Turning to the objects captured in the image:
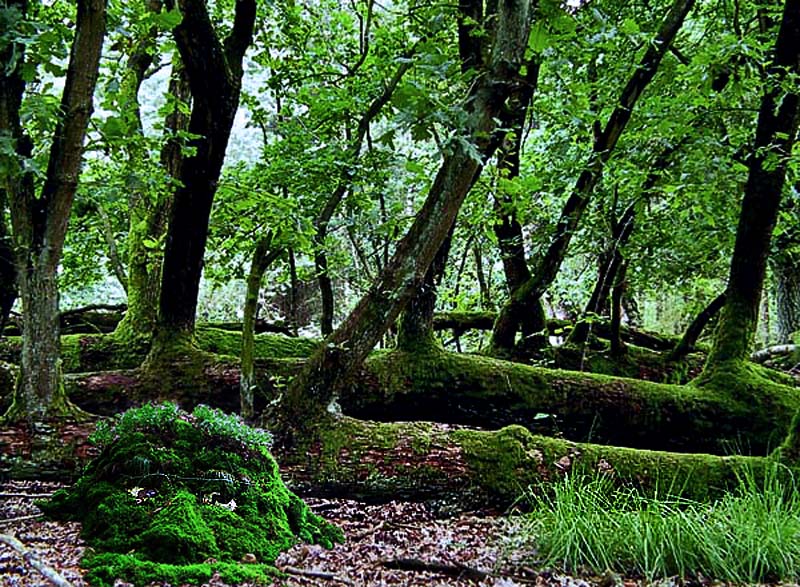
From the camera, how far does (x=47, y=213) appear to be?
9.34 ft

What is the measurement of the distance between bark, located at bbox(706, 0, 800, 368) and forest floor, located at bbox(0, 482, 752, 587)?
284 cm

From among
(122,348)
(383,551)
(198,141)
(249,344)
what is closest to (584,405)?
(383,551)

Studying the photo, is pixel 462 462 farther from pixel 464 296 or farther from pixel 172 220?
pixel 464 296

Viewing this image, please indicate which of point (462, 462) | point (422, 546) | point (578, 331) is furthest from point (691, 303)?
point (422, 546)

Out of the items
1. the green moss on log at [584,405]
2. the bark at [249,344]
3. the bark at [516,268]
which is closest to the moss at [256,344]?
the green moss on log at [584,405]

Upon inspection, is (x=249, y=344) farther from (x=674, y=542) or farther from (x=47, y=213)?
(x=674, y=542)

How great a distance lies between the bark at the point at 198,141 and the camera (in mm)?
3432

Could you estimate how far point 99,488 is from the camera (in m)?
2.28

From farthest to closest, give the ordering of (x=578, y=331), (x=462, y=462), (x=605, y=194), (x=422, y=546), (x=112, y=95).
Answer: (x=578, y=331) → (x=605, y=194) → (x=462, y=462) → (x=112, y=95) → (x=422, y=546)

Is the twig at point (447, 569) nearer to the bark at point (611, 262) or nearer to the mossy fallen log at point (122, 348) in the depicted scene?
the mossy fallen log at point (122, 348)

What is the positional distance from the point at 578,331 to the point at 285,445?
13.1ft

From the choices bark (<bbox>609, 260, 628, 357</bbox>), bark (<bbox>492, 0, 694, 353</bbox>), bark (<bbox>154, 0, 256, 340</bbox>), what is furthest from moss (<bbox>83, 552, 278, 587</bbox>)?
bark (<bbox>609, 260, 628, 357</bbox>)

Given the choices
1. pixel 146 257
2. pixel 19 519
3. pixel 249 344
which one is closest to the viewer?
pixel 19 519

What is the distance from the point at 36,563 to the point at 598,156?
430cm
